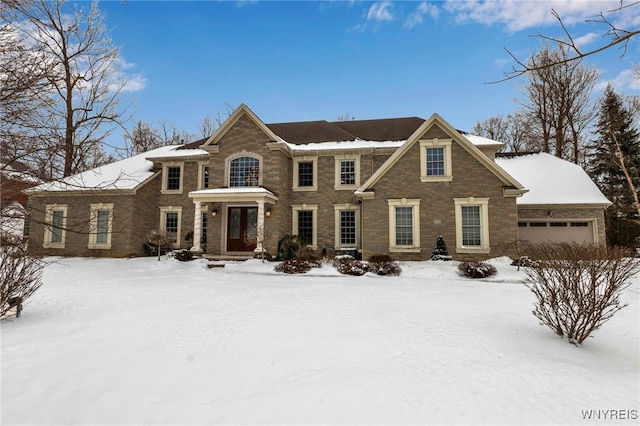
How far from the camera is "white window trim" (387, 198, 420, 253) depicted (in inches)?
577

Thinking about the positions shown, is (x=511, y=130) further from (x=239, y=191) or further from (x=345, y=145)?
(x=239, y=191)

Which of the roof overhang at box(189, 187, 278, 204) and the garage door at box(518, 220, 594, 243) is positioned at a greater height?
the roof overhang at box(189, 187, 278, 204)

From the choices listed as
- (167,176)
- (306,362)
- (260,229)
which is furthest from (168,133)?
(306,362)

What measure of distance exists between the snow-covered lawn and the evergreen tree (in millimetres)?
15877

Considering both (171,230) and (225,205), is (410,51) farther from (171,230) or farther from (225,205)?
(171,230)

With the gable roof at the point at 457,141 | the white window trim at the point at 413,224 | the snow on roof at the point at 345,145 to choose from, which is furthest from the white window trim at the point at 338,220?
the snow on roof at the point at 345,145

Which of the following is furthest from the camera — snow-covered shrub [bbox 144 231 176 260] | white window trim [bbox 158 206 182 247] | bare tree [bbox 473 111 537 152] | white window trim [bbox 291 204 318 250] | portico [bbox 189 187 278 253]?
bare tree [bbox 473 111 537 152]

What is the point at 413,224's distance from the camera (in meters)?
14.8

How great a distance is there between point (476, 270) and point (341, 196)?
815cm

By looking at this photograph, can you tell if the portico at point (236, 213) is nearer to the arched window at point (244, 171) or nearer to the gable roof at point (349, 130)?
the arched window at point (244, 171)

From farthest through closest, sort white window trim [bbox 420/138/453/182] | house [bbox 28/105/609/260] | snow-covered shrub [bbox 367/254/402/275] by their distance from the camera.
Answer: white window trim [bbox 420/138/453/182] → house [bbox 28/105/609/260] → snow-covered shrub [bbox 367/254/402/275]

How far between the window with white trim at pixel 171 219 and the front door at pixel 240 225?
378cm

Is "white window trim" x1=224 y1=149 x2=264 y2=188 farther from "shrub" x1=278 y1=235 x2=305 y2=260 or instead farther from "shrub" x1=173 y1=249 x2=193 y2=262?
"shrub" x1=173 y1=249 x2=193 y2=262

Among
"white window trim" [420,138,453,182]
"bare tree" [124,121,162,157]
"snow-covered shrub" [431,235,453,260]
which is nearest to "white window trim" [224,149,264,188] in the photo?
"white window trim" [420,138,453,182]
